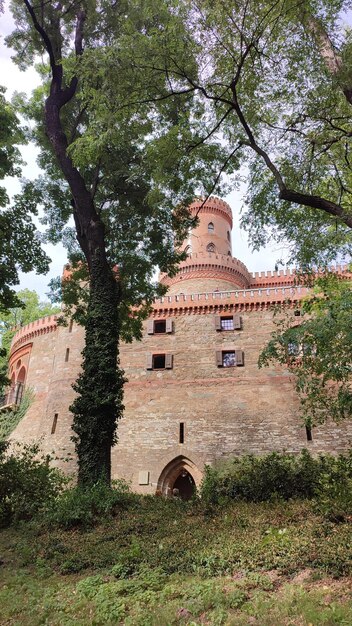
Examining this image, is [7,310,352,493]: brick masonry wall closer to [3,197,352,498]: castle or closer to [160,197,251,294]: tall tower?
[3,197,352,498]: castle

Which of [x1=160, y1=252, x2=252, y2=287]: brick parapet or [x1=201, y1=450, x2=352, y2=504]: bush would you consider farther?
[x1=160, y1=252, x2=252, y2=287]: brick parapet

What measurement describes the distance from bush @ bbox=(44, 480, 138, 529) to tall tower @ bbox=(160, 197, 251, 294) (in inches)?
911

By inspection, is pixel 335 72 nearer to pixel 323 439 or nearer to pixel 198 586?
pixel 198 586

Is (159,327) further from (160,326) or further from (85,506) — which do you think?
(85,506)

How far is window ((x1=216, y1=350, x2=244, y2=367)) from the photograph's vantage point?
22.1 metres

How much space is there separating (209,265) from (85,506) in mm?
26661

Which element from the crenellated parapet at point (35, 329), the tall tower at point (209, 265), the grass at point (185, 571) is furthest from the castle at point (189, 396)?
the grass at point (185, 571)

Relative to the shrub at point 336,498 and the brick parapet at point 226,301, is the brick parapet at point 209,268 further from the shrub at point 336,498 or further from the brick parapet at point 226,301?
the shrub at point 336,498

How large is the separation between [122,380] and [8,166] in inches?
296

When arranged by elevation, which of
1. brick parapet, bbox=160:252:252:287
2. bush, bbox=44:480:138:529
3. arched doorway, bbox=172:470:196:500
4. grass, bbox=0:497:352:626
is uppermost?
brick parapet, bbox=160:252:252:287

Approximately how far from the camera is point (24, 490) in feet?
30.8

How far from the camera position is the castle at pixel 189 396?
20438mm

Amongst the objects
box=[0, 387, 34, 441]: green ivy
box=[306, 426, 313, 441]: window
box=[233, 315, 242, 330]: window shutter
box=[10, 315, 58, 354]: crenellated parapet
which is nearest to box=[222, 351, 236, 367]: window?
box=[233, 315, 242, 330]: window shutter

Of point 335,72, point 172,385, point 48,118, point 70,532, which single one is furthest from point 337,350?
point 172,385
